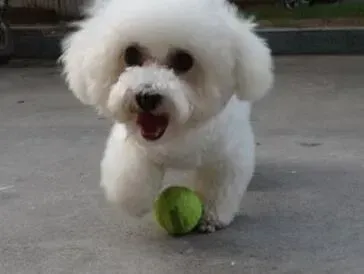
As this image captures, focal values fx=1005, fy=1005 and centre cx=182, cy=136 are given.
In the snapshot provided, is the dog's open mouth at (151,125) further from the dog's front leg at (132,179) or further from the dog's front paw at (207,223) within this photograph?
the dog's front paw at (207,223)

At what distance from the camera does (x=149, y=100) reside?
6.45 ft

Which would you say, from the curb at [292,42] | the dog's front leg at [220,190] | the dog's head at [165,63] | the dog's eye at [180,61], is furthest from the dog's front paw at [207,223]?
the curb at [292,42]

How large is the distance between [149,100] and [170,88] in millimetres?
52

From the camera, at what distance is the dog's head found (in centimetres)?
199

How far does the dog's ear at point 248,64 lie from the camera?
2111 mm

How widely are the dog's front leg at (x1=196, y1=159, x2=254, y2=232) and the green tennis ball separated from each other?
2.1 inches

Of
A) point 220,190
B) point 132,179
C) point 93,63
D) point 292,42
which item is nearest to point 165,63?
point 93,63

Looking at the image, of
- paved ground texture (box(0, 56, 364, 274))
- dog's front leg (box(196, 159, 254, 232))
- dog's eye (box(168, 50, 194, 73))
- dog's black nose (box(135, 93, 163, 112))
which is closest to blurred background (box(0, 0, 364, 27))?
paved ground texture (box(0, 56, 364, 274))

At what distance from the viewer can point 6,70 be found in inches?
214

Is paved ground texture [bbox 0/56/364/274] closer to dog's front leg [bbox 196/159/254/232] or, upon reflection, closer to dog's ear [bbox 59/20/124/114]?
dog's front leg [bbox 196/159/254/232]

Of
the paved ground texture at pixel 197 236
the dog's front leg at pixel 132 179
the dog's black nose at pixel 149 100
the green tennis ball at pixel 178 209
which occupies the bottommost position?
the paved ground texture at pixel 197 236

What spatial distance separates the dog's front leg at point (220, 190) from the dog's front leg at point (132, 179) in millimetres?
118

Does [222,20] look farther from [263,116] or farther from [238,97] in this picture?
[263,116]

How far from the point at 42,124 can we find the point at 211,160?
1.58 meters
